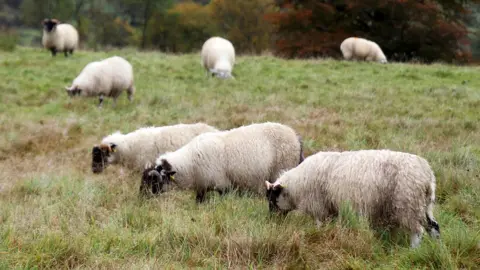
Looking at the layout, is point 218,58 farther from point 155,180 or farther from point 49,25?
point 155,180

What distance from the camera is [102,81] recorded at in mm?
12359

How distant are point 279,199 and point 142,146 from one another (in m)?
3.41

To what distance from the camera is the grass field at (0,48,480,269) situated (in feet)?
12.4

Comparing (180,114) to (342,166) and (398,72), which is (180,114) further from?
(398,72)

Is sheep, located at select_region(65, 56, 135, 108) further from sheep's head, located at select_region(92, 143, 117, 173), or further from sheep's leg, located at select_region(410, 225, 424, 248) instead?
sheep's leg, located at select_region(410, 225, 424, 248)

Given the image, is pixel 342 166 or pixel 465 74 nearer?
pixel 342 166

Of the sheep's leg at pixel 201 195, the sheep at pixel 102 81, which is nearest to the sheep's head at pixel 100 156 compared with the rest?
Result: the sheep's leg at pixel 201 195

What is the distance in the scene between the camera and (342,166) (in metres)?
4.82

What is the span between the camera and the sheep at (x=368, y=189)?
427cm

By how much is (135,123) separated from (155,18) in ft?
135

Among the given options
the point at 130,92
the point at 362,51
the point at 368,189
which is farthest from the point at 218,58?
the point at 368,189

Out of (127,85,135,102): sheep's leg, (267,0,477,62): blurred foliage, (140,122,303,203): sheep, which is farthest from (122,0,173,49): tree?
(140,122,303,203): sheep

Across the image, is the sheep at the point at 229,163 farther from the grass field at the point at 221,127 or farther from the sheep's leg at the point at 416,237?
the sheep's leg at the point at 416,237

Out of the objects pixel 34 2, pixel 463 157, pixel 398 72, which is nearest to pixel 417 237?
pixel 463 157
